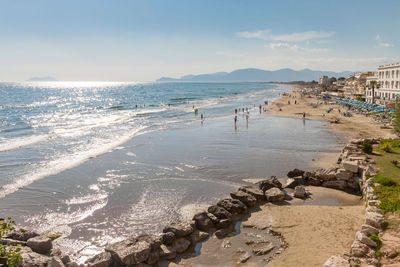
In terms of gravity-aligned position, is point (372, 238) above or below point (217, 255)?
above

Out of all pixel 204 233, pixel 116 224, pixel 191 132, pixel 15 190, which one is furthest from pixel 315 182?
pixel 191 132

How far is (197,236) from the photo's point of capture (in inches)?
475

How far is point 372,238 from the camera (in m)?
9.91

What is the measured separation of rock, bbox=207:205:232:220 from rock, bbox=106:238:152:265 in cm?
404

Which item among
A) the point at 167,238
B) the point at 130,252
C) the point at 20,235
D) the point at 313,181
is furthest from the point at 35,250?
the point at 313,181

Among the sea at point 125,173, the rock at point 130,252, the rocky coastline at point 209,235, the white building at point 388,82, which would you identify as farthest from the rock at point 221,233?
the white building at point 388,82

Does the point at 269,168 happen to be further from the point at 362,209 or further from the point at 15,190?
the point at 15,190

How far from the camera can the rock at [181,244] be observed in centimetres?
1120

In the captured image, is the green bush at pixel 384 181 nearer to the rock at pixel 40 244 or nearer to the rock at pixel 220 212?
the rock at pixel 220 212

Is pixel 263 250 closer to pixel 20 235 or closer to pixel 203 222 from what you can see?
pixel 203 222

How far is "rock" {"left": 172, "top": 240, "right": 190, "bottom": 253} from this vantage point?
11.2 metres

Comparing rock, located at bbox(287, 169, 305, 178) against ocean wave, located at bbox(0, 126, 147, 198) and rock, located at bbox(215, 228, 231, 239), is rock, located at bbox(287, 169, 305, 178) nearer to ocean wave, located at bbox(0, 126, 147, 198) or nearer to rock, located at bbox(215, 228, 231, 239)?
rock, located at bbox(215, 228, 231, 239)

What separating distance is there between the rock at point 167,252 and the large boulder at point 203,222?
207cm

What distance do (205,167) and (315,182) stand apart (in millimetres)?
7974
